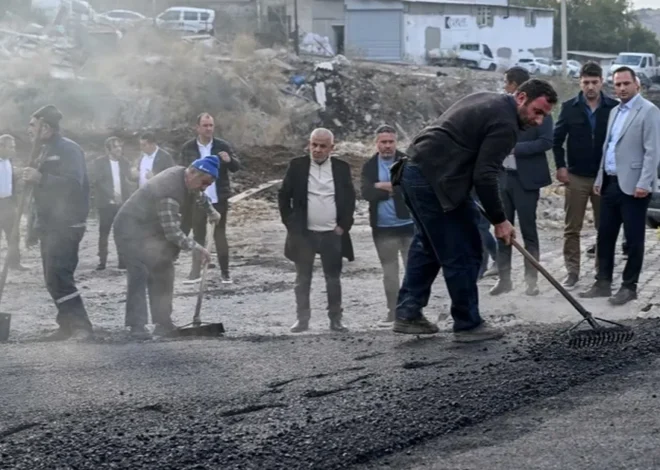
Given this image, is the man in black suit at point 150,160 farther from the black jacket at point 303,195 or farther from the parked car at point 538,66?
the parked car at point 538,66

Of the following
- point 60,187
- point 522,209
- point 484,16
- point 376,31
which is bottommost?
point 522,209

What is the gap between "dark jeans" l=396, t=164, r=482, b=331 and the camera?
7.84 meters

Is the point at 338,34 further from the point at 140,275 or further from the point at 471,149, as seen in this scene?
the point at 471,149

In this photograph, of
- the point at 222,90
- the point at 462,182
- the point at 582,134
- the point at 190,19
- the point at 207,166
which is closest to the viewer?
the point at 462,182

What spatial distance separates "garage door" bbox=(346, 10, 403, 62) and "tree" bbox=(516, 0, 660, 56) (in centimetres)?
1652

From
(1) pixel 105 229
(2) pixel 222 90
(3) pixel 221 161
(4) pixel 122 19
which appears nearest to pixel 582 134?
(3) pixel 221 161

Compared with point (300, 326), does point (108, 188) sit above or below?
above

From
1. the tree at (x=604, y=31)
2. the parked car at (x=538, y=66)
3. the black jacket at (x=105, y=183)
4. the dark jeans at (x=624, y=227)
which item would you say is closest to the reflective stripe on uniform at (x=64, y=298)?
the dark jeans at (x=624, y=227)

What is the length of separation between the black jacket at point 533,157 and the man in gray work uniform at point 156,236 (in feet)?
9.88

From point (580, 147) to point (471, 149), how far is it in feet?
11.6

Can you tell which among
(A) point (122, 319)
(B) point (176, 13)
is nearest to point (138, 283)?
(A) point (122, 319)

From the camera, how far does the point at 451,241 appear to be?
25.7 ft

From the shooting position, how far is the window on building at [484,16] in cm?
7219

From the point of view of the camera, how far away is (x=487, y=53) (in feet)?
198
